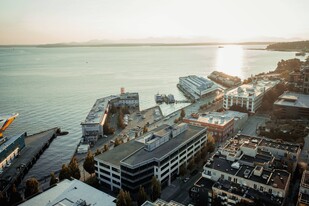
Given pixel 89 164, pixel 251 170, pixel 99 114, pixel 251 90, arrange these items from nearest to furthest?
pixel 251 170
pixel 89 164
pixel 99 114
pixel 251 90

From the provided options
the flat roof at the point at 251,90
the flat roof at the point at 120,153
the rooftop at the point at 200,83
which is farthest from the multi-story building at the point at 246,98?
the flat roof at the point at 120,153

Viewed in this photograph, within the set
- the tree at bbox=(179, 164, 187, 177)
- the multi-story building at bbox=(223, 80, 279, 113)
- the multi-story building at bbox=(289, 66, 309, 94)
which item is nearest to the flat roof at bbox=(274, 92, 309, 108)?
the multi-story building at bbox=(223, 80, 279, 113)

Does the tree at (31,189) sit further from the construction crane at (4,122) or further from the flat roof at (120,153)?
the construction crane at (4,122)

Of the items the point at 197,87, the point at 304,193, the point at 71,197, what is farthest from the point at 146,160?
the point at 197,87

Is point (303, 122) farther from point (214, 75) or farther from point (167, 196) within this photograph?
point (214, 75)

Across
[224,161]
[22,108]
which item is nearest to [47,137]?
[22,108]

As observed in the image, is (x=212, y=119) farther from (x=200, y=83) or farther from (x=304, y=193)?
(x=200, y=83)
